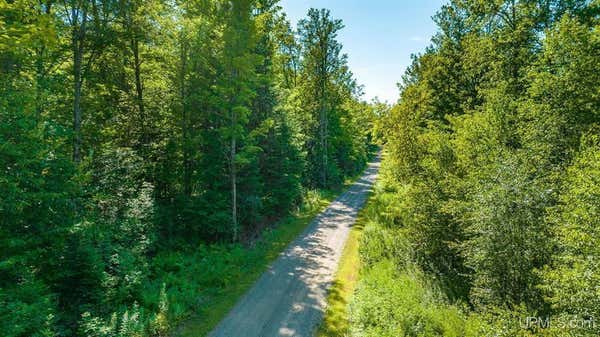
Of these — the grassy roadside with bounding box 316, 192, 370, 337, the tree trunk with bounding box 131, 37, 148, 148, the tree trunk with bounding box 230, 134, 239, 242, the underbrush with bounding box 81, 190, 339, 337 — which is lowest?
the grassy roadside with bounding box 316, 192, 370, 337

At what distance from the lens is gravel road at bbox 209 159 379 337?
10.3 metres

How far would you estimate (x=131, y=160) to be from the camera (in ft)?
44.8

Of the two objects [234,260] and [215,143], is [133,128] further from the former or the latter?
[234,260]

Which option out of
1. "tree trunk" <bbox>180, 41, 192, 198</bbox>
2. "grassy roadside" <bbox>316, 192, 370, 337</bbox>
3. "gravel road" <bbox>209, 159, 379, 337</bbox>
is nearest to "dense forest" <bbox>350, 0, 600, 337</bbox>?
"grassy roadside" <bbox>316, 192, 370, 337</bbox>

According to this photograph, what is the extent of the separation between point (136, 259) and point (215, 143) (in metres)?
7.54

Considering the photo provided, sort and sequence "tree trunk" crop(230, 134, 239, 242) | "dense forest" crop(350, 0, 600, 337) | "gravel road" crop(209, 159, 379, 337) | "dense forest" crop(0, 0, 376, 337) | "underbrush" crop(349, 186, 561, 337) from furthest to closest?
"tree trunk" crop(230, 134, 239, 242)
"gravel road" crop(209, 159, 379, 337)
"dense forest" crop(0, 0, 376, 337)
"underbrush" crop(349, 186, 561, 337)
"dense forest" crop(350, 0, 600, 337)

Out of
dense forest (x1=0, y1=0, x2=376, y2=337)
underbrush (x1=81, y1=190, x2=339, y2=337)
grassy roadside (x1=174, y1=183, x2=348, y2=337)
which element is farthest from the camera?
grassy roadside (x1=174, y1=183, x2=348, y2=337)

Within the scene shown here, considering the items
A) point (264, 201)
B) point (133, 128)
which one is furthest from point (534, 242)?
point (133, 128)

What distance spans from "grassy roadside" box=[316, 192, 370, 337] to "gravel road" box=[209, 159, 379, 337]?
0.94ft

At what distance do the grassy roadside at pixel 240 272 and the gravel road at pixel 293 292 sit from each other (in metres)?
0.36

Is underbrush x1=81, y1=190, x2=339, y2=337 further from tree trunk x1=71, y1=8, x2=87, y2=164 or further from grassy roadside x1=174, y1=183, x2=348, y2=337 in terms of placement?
tree trunk x1=71, y1=8, x2=87, y2=164

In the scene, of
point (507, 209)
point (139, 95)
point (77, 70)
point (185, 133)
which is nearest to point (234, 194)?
point (185, 133)

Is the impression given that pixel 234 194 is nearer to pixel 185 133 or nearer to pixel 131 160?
pixel 185 133

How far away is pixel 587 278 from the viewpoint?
6.02 meters
